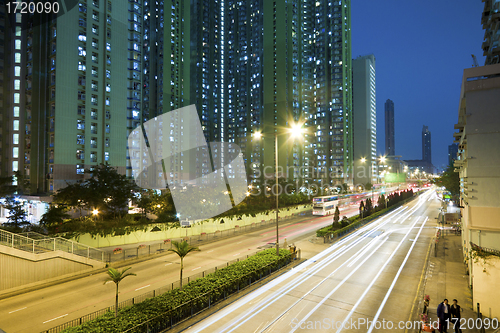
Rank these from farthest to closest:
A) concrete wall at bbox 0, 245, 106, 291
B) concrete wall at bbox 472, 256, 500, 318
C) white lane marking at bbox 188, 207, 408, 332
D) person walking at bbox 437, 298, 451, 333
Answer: concrete wall at bbox 0, 245, 106, 291, white lane marking at bbox 188, 207, 408, 332, concrete wall at bbox 472, 256, 500, 318, person walking at bbox 437, 298, 451, 333

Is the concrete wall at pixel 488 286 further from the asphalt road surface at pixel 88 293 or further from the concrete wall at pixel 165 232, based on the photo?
the concrete wall at pixel 165 232

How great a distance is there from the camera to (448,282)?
1773 cm

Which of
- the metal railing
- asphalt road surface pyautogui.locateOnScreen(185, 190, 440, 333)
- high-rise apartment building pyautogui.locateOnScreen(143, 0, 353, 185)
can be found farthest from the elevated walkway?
high-rise apartment building pyautogui.locateOnScreen(143, 0, 353, 185)

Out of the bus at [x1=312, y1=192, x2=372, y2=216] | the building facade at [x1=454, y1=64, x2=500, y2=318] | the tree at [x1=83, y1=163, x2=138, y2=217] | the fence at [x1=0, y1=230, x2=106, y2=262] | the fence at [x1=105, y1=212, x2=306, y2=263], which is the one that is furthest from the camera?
→ the bus at [x1=312, y1=192, x2=372, y2=216]

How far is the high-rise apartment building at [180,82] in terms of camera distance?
1964 inches

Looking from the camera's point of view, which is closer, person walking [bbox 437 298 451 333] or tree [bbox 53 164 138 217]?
person walking [bbox 437 298 451 333]

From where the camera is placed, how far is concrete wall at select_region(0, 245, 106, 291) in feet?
53.8

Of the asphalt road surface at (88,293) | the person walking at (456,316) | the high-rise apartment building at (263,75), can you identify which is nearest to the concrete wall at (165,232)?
the asphalt road surface at (88,293)

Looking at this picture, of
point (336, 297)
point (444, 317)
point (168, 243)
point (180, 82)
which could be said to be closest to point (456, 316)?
point (444, 317)

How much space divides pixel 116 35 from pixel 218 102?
275 feet

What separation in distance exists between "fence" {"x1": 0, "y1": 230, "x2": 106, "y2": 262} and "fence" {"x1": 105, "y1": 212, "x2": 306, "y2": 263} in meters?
1.94

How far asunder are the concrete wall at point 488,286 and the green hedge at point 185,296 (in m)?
11.1

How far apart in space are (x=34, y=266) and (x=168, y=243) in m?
12.8

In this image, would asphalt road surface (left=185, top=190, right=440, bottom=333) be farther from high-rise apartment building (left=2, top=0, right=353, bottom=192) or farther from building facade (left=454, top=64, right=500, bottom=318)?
high-rise apartment building (left=2, top=0, right=353, bottom=192)
